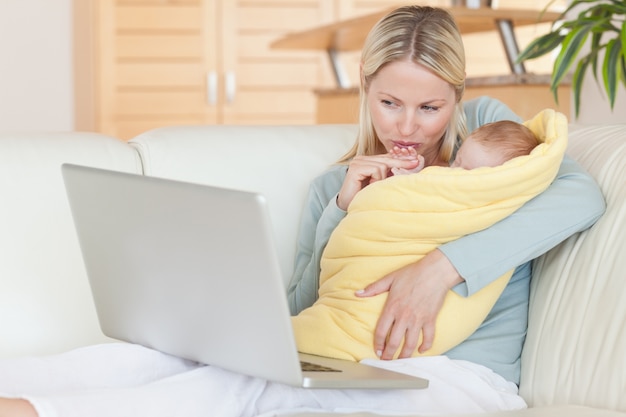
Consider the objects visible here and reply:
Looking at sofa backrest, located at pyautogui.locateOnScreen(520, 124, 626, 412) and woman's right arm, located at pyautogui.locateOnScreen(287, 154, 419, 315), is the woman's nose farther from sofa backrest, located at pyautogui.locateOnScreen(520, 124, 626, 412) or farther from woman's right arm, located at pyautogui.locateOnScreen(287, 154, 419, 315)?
sofa backrest, located at pyautogui.locateOnScreen(520, 124, 626, 412)

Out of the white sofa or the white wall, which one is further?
the white wall

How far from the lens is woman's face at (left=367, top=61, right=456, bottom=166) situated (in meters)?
1.76

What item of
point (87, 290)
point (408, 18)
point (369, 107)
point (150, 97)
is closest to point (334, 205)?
point (369, 107)

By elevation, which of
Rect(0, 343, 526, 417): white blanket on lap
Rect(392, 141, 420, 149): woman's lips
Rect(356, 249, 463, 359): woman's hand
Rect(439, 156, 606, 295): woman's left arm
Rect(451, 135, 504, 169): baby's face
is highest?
Rect(451, 135, 504, 169): baby's face

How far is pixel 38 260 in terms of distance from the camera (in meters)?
1.79

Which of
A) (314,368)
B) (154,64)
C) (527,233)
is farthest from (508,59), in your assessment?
(154,64)

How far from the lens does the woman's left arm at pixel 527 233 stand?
5.07 ft

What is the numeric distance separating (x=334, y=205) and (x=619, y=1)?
42.5 inches

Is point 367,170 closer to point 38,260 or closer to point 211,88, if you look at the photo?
point 38,260

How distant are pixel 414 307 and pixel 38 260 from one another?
2.31 feet

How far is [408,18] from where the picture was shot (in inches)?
71.6

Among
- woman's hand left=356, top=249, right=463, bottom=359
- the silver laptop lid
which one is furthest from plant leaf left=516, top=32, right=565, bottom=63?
the silver laptop lid

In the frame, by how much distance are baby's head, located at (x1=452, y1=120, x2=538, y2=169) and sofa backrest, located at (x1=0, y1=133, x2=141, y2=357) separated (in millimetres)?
730

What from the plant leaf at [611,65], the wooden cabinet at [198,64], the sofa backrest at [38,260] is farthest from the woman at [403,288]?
the wooden cabinet at [198,64]
